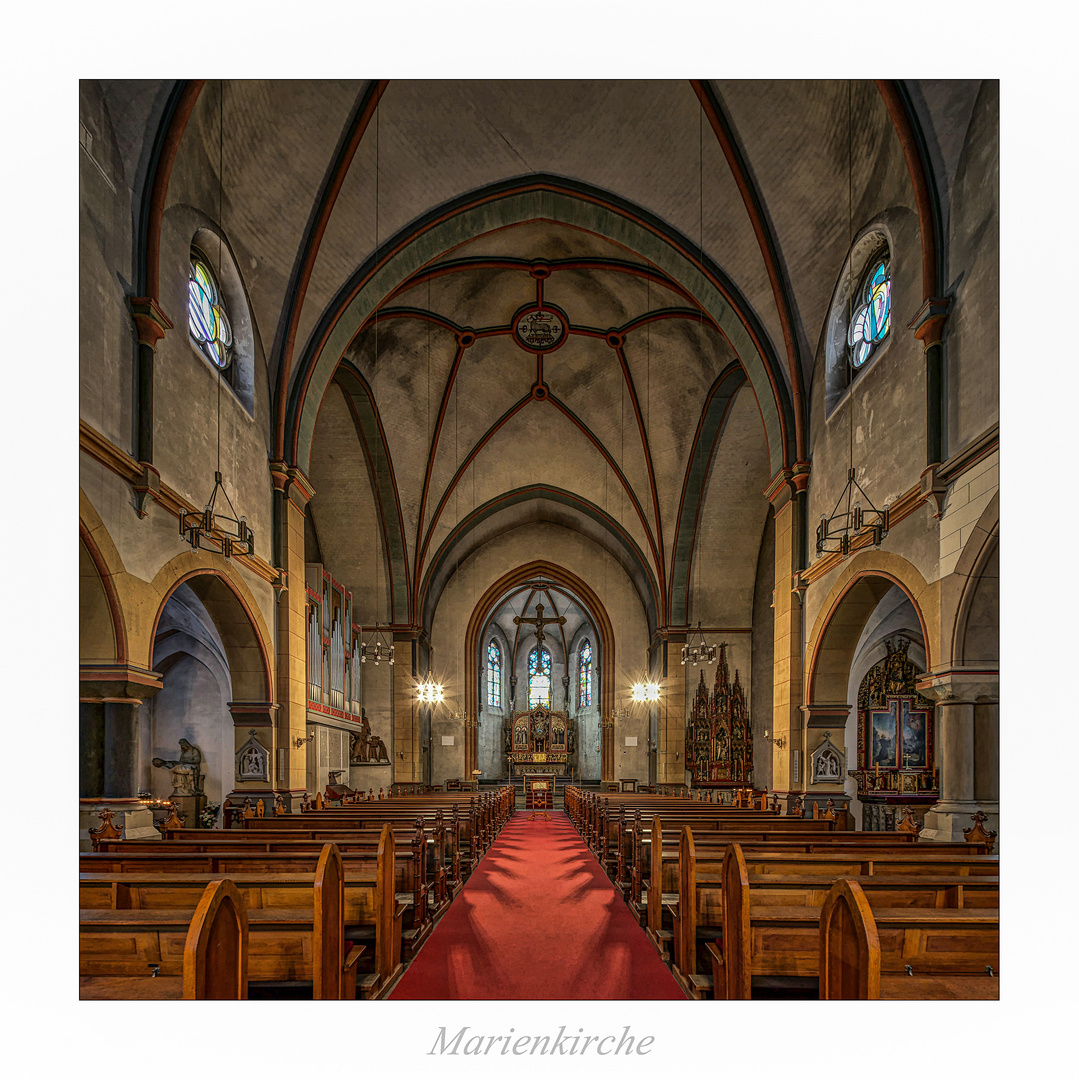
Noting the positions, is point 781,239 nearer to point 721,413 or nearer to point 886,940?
point 721,413

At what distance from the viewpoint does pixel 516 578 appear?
99.7 ft

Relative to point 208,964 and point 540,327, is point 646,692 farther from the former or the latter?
point 208,964

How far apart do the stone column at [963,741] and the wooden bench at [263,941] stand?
5.86 m

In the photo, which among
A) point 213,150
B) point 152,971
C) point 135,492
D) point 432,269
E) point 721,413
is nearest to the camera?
point 152,971

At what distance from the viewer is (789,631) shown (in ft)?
43.9

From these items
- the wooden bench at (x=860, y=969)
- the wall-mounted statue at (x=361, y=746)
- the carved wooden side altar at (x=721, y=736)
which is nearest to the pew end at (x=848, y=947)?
the wooden bench at (x=860, y=969)

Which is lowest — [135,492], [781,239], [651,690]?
[651,690]

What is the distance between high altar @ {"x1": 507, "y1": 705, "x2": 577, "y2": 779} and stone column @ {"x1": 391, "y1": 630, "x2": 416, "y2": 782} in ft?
35.6

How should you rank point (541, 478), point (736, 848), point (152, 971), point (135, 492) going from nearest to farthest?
point (152, 971), point (736, 848), point (135, 492), point (541, 478)

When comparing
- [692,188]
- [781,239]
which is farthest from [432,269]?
[781,239]

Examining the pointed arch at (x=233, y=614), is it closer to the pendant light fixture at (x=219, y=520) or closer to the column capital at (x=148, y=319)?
the pendant light fixture at (x=219, y=520)

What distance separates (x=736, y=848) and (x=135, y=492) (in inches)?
253

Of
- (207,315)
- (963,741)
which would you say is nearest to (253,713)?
(207,315)

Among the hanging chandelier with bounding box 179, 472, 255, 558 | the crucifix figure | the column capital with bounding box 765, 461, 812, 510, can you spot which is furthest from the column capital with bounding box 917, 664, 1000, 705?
the crucifix figure
